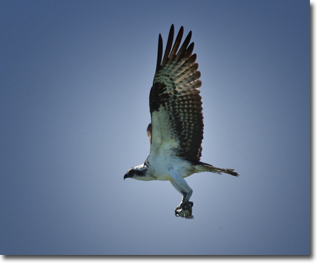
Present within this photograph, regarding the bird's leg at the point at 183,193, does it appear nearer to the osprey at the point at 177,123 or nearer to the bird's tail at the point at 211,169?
the osprey at the point at 177,123

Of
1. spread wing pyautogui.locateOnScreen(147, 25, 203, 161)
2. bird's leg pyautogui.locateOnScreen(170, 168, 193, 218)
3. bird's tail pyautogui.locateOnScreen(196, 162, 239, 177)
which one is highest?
spread wing pyautogui.locateOnScreen(147, 25, 203, 161)

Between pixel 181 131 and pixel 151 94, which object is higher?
pixel 151 94

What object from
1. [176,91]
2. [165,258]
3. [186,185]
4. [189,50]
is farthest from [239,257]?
[189,50]

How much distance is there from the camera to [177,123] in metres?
9.94

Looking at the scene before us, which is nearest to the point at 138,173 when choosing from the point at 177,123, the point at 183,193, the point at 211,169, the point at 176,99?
the point at 183,193

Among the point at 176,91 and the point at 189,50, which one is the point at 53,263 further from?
the point at 189,50

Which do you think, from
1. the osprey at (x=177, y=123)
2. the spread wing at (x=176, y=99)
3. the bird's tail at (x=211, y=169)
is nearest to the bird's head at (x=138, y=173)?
the osprey at (x=177, y=123)

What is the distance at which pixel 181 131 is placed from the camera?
1003cm

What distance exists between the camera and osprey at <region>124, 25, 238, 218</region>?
9.67m

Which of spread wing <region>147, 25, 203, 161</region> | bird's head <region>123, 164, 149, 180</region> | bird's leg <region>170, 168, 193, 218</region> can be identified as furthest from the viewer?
bird's head <region>123, 164, 149, 180</region>

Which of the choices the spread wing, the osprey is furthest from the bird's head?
the spread wing

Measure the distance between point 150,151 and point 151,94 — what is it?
50.3 inches

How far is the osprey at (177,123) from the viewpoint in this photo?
31.7 ft

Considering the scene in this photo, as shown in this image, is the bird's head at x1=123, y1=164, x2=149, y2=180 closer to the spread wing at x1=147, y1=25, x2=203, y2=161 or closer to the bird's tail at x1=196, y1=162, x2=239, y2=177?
the spread wing at x1=147, y1=25, x2=203, y2=161
